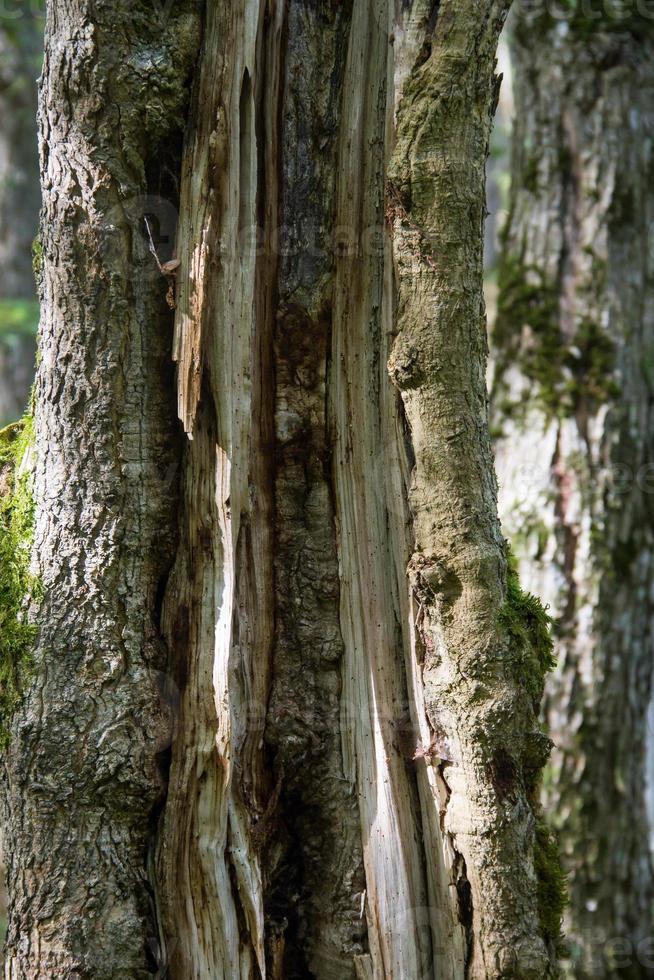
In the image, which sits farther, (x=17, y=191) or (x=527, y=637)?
(x=17, y=191)

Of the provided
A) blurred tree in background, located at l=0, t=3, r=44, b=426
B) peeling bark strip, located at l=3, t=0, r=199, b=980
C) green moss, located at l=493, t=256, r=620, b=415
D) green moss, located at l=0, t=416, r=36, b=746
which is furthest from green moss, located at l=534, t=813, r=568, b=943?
blurred tree in background, located at l=0, t=3, r=44, b=426

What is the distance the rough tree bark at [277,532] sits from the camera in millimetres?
1852

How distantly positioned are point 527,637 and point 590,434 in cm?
200

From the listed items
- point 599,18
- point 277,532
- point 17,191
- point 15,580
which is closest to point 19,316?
point 17,191

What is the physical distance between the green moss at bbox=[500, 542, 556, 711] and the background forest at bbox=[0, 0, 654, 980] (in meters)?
1.59

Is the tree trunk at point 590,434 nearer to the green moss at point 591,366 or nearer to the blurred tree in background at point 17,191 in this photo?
the green moss at point 591,366

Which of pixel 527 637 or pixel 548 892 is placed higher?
pixel 527 637

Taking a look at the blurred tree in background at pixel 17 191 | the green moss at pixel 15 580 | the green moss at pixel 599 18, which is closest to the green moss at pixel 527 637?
the green moss at pixel 15 580

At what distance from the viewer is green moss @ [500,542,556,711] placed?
75.0 inches

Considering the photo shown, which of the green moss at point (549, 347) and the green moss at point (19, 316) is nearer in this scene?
the green moss at point (549, 347)

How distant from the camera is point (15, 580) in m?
1.97

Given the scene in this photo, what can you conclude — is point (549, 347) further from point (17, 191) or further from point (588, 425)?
point (17, 191)

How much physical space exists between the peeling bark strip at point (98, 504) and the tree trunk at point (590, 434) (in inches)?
85.5

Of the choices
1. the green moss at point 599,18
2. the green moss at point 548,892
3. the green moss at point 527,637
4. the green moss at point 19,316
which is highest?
the green moss at point 599,18
